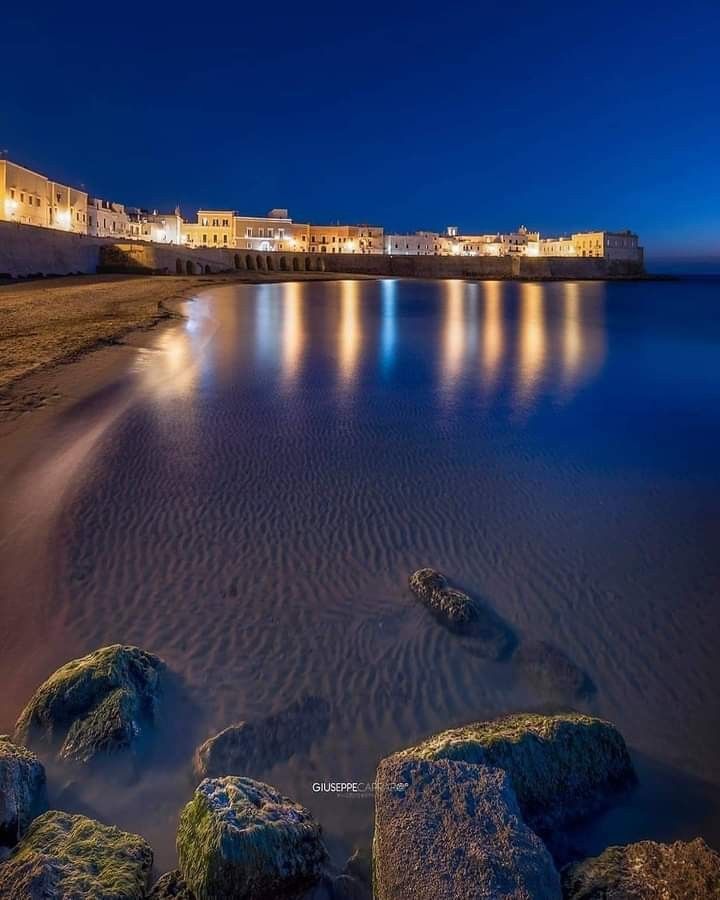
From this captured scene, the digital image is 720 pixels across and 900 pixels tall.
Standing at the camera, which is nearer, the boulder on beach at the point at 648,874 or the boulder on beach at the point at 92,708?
the boulder on beach at the point at 648,874

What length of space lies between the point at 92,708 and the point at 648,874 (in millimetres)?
2892

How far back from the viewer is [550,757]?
3.08 meters

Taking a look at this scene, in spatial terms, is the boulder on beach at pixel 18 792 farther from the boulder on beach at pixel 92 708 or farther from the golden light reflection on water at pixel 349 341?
the golden light reflection on water at pixel 349 341

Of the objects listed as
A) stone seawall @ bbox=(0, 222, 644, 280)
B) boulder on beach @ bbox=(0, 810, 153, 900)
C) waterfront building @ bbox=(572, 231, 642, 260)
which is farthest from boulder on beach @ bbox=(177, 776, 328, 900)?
waterfront building @ bbox=(572, 231, 642, 260)

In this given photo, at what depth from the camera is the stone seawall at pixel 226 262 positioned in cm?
3585

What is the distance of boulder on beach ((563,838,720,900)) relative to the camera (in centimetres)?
224

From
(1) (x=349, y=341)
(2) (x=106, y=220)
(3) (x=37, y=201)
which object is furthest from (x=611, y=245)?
(1) (x=349, y=341)

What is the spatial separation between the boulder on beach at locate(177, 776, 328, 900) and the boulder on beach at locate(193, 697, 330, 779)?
0.77m

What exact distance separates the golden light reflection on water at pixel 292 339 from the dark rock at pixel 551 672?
33.8 ft

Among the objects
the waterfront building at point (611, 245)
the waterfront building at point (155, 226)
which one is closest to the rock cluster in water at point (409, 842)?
the waterfront building at point (155, 226)

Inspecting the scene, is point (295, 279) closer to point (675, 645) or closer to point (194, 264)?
point (194, 264)

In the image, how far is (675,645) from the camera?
4688 millimetres

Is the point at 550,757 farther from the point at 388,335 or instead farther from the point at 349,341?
the point at 388,335

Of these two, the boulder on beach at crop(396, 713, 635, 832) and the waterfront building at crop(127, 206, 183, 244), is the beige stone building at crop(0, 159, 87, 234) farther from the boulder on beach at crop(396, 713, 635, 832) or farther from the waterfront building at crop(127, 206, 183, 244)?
the boulder on beach at crop(396, 713, 635, 832)
